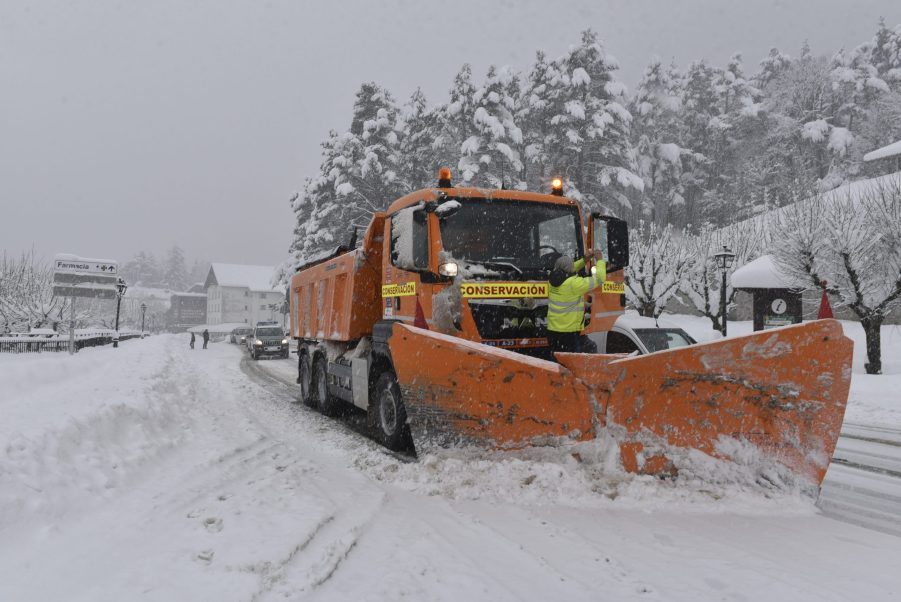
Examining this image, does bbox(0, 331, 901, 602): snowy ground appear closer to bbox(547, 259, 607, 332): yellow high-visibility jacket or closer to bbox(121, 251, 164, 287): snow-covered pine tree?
bbox(547, 259, 607, 332): yellow high-visibility jacket

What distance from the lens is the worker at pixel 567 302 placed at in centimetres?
547

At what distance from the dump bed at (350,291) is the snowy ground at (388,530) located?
2300 mm

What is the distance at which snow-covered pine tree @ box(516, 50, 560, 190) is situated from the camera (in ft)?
112

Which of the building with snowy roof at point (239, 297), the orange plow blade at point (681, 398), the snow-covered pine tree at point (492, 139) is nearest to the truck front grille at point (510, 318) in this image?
the orange plow blade at point (681, 398)

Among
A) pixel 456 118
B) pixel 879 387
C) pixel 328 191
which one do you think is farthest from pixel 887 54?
pixel 879 387

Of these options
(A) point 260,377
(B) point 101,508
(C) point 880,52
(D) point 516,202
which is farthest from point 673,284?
(C) point 880,52

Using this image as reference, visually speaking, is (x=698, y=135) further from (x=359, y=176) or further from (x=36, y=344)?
(x=36, y=344)

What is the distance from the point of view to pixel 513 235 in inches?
243

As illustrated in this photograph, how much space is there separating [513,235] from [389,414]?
91.0 inches

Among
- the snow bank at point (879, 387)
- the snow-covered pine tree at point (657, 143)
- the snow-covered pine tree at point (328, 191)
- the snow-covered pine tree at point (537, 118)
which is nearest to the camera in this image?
the snow bank at point (879, 387)

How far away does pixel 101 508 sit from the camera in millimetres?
3838

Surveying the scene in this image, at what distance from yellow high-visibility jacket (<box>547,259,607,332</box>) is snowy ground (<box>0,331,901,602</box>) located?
158cm

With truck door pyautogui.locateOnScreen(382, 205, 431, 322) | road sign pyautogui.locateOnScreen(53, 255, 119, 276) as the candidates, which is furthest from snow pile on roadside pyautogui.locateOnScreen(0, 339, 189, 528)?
road sign pyautogui.locateOnScreen(53, 255, 119, 276)

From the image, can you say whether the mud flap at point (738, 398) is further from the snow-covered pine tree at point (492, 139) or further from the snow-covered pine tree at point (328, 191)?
the snow-covered pine tree at point (328, 191)
